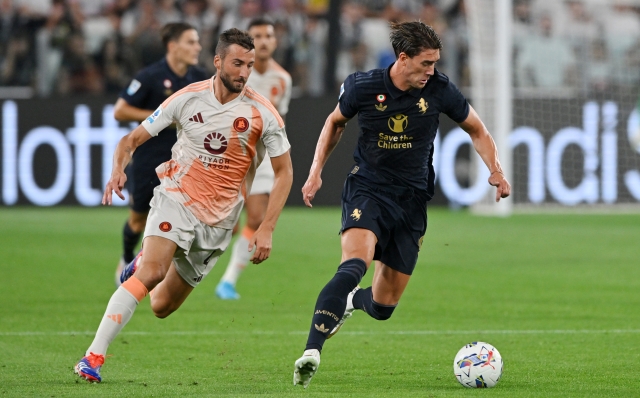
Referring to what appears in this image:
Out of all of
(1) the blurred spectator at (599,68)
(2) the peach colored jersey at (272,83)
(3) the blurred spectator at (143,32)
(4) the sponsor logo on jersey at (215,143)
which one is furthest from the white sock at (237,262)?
(1) the blurred spectator at (599,68)

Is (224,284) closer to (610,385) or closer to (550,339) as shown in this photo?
(550,339)

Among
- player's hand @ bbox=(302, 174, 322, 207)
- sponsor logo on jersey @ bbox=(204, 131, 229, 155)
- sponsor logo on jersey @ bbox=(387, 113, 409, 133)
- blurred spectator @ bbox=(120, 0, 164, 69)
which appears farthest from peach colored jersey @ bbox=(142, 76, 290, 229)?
blurred spectator @ bbox=(120, 0, 164, 69)

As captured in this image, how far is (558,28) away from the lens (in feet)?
62.3

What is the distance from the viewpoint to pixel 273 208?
6.50 m

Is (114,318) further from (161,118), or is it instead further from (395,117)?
(395,117)

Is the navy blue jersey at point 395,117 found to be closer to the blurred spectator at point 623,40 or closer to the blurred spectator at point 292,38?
the blurred spectator at point 292,38

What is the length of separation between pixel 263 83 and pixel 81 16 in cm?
900

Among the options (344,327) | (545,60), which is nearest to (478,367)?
(344,327)

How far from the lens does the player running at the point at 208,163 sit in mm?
6512

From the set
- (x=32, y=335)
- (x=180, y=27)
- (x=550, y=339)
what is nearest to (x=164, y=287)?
(x=32, y=335)

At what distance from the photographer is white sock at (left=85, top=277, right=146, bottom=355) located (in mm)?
6027

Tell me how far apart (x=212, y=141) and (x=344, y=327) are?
2431 millimetres

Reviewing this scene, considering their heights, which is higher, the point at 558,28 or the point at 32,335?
the point at 558,28

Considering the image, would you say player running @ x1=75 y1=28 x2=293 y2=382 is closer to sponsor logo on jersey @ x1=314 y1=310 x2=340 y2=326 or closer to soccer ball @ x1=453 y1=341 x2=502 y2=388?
sponsor logo on jersey @ x1=314 y1=310 x2=340 y2=326
